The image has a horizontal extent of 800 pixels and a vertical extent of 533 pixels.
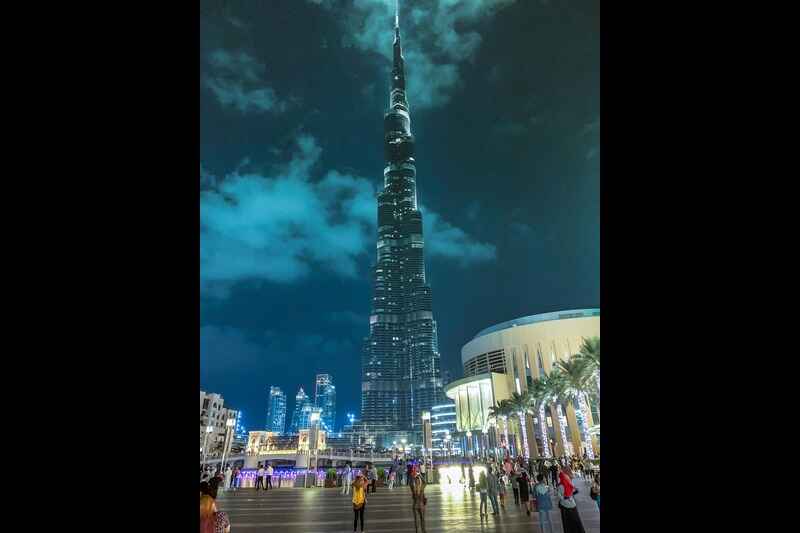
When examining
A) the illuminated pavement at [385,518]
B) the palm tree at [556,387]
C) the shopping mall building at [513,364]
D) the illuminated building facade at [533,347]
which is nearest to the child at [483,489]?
the illuminated pavement at [385,518]

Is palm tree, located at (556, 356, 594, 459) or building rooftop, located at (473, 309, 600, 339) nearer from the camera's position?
palm tree, located at (556, 356, 594, 459)

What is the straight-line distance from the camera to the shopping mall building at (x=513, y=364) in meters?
79.4

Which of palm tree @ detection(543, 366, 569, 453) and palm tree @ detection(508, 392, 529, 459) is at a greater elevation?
palm tree @ detection(543, 366, 569, 453)

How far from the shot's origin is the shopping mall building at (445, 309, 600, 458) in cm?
7938

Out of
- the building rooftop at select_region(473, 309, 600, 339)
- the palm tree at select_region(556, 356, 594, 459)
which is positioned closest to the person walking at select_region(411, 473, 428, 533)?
the palm tree at select_region(556, 356, 594, 459)

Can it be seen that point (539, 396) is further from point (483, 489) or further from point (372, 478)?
point (483, 489)

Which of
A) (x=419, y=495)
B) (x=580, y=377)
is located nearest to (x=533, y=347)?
(x=580, y=377)

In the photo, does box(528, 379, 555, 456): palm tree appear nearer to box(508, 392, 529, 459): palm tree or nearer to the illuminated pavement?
box(508, 392, 529, 459): palm tree
